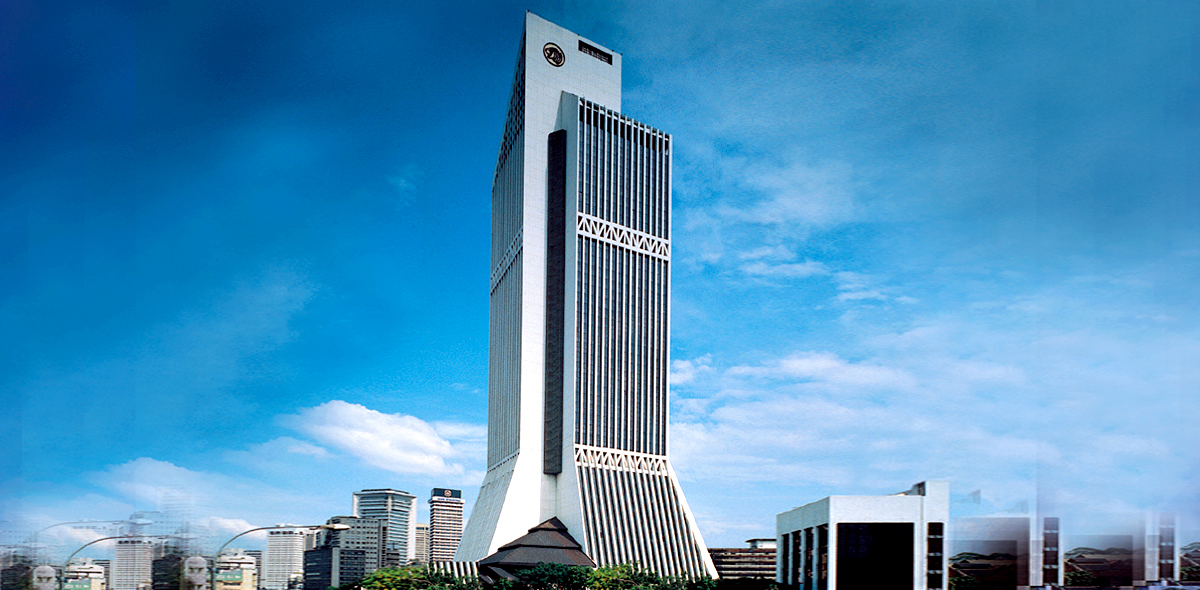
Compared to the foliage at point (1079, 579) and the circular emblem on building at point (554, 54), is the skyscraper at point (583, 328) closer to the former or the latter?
A: the circular emblem on building at point (554, 54)

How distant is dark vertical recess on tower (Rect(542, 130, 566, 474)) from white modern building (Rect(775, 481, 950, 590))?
31981 millimetres

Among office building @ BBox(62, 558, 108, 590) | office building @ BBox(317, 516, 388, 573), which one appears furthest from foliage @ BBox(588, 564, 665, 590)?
office building @ BBox(62, 558, 108, 590)

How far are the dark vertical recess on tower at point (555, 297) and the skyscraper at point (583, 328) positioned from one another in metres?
0.12

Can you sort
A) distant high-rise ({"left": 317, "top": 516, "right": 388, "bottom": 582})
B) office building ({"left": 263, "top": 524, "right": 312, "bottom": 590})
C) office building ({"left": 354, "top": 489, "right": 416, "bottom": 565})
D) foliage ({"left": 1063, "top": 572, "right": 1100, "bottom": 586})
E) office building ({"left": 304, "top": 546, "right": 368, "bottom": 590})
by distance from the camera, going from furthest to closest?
office building ({"left": 354, "top": 489, "right": 416, "bottom": 565}) → distant high-rise ({"left": 317, "top": 516, "right": 388, "bottom": 582}) → office building ({"left": 304, "top": 546, "right": 368, "bottom": 590}) → office building ({"left": 263, "top": 524, "right": 312, "bottom": 590}) → foliage ({"left": 1063, "top": 572, "right": 1100, "bottom": 586})

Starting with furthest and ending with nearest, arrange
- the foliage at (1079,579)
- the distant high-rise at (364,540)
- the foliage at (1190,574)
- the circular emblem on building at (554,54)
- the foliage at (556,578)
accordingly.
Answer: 1. the circular emblem on building at (554,54)
2. the distant high-rise at (364,540)
3. the foliage at (556,578)
4. the foliage at (1190,574)
5. the foliage at (1079,579)

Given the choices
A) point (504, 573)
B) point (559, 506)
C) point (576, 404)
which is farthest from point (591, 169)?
point (504, 573)

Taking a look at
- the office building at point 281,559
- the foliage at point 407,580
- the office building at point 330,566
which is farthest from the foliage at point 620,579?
the office building at point 330,566

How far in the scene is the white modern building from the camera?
211ft

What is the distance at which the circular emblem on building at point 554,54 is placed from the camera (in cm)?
10125

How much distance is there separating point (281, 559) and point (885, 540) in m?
41.8

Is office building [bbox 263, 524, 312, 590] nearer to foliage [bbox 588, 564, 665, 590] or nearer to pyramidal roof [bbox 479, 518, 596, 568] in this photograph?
pyramidal roof [bbox 479, 518, 596, 568]

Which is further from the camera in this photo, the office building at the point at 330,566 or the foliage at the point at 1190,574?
the office building at the point at 330,566

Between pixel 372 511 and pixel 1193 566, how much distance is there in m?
91.7

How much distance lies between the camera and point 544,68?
100938 mm
